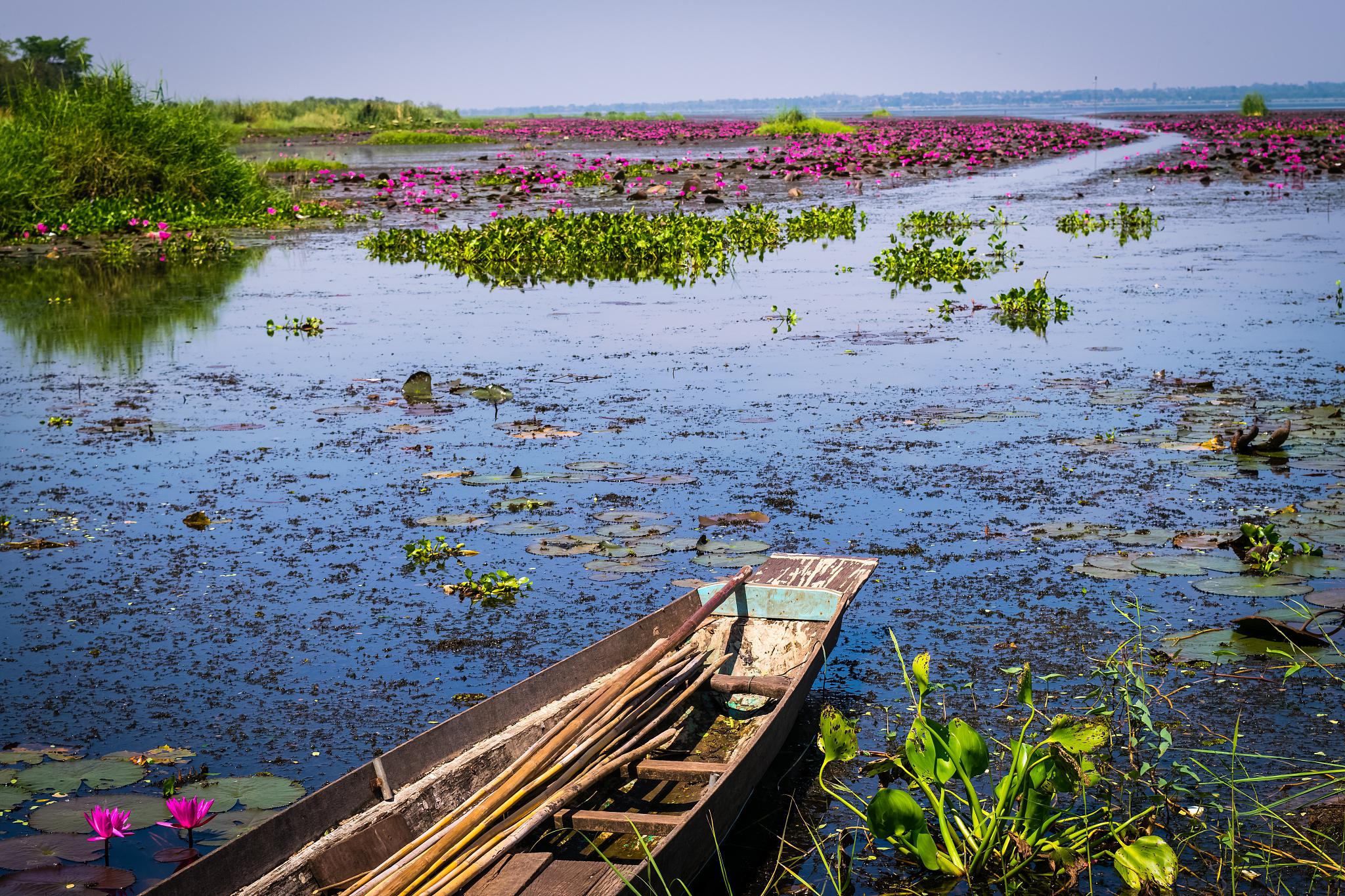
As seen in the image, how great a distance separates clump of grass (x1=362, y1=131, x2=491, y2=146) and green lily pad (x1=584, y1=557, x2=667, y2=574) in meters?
45.9

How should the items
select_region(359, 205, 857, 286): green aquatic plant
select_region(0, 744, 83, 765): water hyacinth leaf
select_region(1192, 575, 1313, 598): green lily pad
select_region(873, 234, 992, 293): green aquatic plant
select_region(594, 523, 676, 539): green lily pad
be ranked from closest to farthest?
select_region(0, 744, 83, 765): water hyacinth leaf → select_region(1192, 575, 1313, 598): green lily pad → select_region(594, 523, 676, 539): green lily pad → select_region(873, 234, 992, 293): green aquatic plant → select_region(359, 205, 857, 286): green aquatic plant

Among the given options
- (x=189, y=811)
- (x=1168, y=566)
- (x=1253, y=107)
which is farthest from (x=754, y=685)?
(x=1253, y=107)

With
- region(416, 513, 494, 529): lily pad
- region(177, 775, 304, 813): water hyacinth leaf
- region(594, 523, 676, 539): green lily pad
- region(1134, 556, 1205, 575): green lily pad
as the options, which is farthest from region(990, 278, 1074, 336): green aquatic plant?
region(177, 775, 304, 813): water hyacinth leaf

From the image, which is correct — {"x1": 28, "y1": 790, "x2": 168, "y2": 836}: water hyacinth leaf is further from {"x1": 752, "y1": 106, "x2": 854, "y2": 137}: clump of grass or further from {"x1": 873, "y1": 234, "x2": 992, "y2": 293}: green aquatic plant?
{"x1": 752, "y1": 106, "x2": 854, "y2": 137}: clump of grass

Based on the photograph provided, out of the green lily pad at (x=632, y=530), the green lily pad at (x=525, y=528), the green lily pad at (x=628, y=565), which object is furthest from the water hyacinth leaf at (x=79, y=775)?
the green lily pad at (x=632, y=530)

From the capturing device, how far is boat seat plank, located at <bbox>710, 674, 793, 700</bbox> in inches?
162

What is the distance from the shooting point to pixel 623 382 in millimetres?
9102

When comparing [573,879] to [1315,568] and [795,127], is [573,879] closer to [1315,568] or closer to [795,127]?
[1315,568]

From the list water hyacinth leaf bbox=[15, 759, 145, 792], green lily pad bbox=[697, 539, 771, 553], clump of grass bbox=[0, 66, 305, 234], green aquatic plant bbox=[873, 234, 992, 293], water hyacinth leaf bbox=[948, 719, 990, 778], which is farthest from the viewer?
clump of grass bbox=[0, 66, 305, 234]

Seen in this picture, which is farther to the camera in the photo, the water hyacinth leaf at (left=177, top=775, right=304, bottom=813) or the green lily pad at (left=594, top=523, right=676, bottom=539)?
the green lily pad at (left=594, top=523, right=676, bottom=539)

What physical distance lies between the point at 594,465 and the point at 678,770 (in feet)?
11.5

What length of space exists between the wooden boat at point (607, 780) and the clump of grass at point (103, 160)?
16878 mm

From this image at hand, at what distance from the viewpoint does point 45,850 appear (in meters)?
3.25

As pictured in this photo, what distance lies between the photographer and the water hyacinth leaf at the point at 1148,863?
9.84 ft
